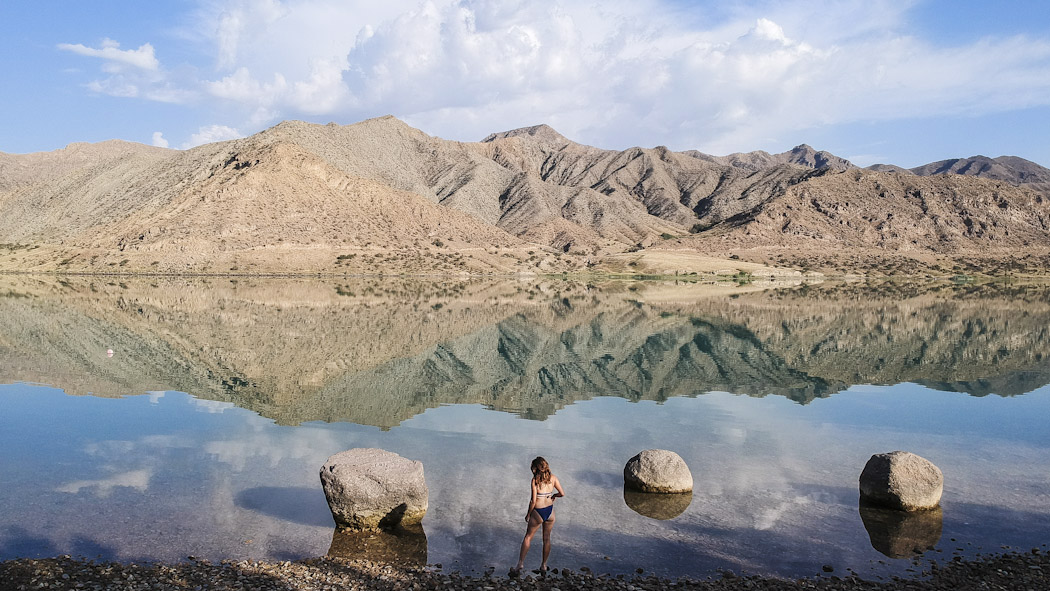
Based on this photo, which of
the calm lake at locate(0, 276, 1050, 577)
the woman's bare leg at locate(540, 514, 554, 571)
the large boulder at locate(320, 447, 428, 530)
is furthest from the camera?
the large boulder at locate(320, 447, 428, 530)

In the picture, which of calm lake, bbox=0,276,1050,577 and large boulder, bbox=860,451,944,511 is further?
large boulder, bbox=860,451,944,511

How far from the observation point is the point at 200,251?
115812 mm

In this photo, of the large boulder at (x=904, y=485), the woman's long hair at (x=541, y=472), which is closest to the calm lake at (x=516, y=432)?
the large boulder at (x=904, y=485)

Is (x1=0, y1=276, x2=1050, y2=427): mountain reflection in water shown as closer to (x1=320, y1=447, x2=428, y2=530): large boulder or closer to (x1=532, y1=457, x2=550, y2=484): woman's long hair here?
(x1=320, y1=447, x2=428, y2=530): large boulder

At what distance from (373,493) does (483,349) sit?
2616 centimetres

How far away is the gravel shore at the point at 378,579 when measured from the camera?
9.87 metres

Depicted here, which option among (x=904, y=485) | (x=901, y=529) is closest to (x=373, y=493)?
(x=901, y=529)

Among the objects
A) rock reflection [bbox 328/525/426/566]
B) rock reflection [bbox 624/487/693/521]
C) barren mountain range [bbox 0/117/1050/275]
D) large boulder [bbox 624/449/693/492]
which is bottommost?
rock reflection [bbox 328/525/426/566]

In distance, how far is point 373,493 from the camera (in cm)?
1241

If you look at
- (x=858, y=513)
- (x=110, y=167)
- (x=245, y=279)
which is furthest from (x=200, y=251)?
(x=858, y=513)

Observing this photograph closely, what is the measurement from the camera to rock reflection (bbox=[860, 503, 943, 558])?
39.5 feet

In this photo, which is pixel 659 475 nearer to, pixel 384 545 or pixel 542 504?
pixel 542 504

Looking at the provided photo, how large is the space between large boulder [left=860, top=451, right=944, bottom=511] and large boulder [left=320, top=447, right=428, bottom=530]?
8.71 metres

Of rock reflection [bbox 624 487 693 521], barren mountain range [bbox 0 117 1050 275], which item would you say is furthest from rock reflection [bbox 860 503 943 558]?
barren mountain range [bbox 0 117 1050 275]
